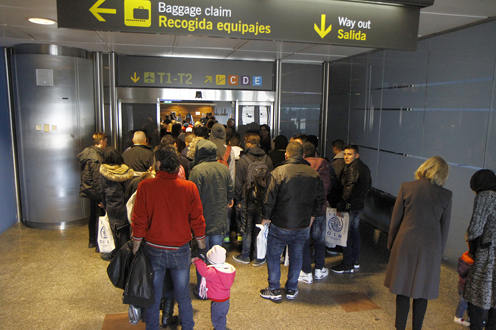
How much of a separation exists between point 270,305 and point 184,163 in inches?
87.9

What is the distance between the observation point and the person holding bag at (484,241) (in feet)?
10.6

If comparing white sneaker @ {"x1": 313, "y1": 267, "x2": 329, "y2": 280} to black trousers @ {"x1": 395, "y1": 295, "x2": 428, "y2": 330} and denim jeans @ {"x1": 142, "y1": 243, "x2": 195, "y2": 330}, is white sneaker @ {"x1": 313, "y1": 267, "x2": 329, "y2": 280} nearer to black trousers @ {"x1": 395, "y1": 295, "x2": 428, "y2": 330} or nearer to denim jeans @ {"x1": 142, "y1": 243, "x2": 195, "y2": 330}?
black trousers @ {"x1": 395, "y1": 295, "x2": 428, "y2": 330}

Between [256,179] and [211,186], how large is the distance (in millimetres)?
896

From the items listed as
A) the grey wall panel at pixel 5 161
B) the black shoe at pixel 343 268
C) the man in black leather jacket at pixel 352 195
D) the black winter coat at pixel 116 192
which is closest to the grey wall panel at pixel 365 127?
the man in black leather jacket at pixel 352 195

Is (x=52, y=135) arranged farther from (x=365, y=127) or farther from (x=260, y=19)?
(x=365, y=127)

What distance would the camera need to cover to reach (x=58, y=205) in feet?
21.9

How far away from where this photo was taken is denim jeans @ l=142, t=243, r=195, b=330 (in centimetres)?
308

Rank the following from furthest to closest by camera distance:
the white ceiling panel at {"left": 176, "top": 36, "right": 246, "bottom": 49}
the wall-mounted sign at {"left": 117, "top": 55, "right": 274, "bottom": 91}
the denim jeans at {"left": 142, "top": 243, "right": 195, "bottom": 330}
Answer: the wall-mounted sign at {"left": 117, "top": 55, "right": 274, "bottom": 91} → the white ceiling panel at {"left": 176, "top": 36, "right": 246, "bottom": 49} → the denim jeans at {"left": 142, "top": 243, "right": 195, "bottom": 330}

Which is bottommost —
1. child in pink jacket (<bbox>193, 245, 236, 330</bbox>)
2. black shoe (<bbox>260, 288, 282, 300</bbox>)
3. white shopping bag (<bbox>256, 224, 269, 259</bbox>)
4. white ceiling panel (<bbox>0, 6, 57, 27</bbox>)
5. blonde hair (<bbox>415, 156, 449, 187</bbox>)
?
black shoe (<bbox>260, 288, 282, 300</bbox>)

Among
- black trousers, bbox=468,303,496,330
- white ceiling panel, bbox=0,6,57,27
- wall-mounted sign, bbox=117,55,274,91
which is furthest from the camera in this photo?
wall-mounted sign, bbox=117,55,274,91

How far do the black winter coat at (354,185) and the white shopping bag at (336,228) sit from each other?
0.53 ft

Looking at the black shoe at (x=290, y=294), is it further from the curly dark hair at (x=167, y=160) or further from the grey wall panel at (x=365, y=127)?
the grey wall panel at (x=365, y=127)

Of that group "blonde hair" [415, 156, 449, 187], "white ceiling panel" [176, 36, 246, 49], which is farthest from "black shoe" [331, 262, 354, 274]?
"white ceiling panel" [176, 36, 246, 49]

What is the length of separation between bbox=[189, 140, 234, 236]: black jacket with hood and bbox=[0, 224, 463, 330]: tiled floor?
0.93m
